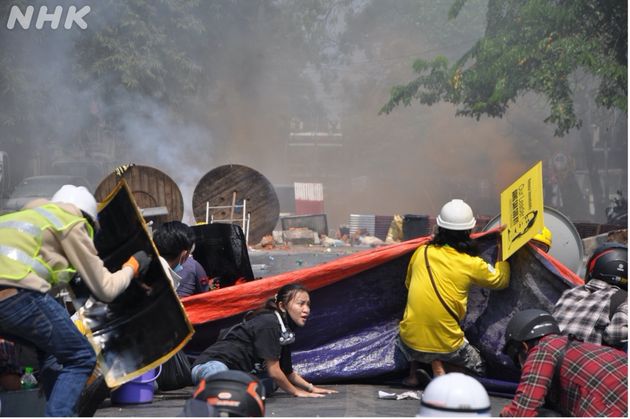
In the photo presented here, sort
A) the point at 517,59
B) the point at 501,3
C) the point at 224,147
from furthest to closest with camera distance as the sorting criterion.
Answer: the point at 224,147, the point at 501,3, the point at 517,59

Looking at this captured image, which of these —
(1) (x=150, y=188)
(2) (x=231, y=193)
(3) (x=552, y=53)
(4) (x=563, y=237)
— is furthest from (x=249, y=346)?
(3) (x=552, y=53)

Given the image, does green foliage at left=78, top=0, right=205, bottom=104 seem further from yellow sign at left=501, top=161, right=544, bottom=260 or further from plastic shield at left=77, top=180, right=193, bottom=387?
plastic shield at left=77, top=180, right=193, bottom=387

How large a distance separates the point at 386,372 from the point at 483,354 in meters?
0.69

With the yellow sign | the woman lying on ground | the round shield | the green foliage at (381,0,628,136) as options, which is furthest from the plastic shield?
the green foliage at (381,0,628,136)

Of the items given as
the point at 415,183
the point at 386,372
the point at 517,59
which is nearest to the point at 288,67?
the point at 415,183

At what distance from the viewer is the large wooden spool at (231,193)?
15.0m

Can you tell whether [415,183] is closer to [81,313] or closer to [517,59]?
[517,59]

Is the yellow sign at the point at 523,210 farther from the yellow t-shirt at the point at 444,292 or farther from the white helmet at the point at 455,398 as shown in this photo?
the white helmet at the point at 455,398

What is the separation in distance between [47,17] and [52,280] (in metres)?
34.0

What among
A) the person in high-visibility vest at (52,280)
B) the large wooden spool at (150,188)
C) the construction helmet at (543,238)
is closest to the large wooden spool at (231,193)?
the large wooden spool at (150,188)

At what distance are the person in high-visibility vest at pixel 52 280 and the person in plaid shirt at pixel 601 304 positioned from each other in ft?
8.07

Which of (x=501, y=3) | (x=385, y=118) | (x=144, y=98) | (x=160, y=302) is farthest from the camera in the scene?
(x=385, y=118)

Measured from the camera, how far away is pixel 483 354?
6633mm

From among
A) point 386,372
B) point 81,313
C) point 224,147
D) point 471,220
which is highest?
point 224,147
